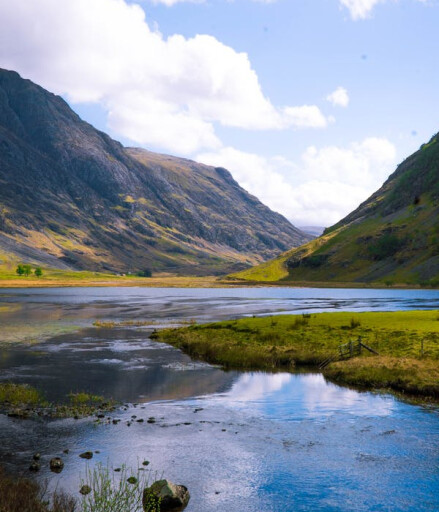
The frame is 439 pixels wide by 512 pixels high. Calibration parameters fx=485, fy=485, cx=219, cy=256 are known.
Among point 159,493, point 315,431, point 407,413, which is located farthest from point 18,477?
point 407,413

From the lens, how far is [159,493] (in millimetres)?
21453

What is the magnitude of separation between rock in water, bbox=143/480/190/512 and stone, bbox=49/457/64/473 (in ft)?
19.8

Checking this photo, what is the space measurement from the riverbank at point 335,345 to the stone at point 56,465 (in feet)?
91.9

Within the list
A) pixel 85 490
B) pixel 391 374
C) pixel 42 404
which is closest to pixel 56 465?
pixel 85 490

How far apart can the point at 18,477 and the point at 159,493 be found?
7.41 metres

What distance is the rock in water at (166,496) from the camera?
69.8ft

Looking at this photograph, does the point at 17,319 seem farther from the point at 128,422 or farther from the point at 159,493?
the point at 159,493

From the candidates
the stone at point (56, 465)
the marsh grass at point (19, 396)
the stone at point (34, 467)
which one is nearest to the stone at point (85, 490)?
the stone at point (56, 465)

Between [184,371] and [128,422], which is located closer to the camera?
[128,422]

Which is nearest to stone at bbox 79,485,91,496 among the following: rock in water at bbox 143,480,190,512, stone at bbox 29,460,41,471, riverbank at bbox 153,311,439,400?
rock in water at bbox 143,480,190,512

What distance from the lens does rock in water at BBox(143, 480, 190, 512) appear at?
21.3 metres

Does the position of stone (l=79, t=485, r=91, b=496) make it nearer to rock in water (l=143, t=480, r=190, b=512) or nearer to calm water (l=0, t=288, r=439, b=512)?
calm water (l=0, t=288, r=439, b=512)

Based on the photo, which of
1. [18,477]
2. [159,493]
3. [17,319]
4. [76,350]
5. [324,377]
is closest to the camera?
[159,493]

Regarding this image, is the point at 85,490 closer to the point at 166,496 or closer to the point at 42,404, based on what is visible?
the point at 166,496
